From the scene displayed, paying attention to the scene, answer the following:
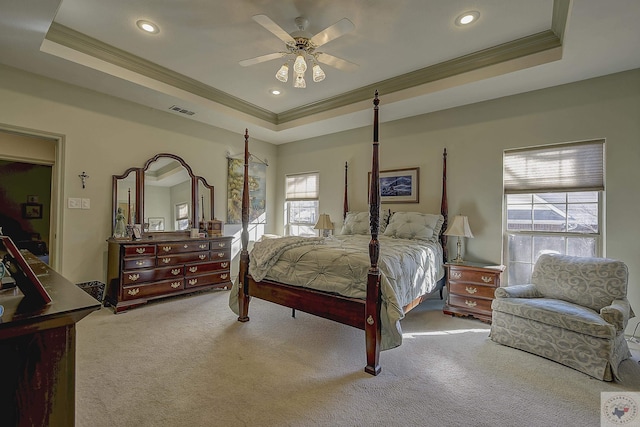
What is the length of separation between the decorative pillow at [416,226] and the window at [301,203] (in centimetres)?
190

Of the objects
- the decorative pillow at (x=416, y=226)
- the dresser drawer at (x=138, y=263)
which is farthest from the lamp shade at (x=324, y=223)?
the dresser drawer at (x=138, y=263)

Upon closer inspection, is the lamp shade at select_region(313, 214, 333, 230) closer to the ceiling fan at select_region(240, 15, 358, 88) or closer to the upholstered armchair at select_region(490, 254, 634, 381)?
the ceiling fan at select_region(240, 15, 358, 88)

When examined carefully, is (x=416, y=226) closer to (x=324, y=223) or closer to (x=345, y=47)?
(x=324, y=223)

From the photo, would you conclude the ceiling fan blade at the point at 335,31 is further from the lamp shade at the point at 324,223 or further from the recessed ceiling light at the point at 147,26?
the lamp shade at the point at 324,223

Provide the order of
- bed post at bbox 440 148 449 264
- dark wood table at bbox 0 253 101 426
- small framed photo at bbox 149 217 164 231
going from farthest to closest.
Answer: small framed photo at bbox 149 217 164 231 → bed post at bbox 440 148 449 264 → dark wood table at bbox 0 253 101 426

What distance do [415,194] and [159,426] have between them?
12.7 feet

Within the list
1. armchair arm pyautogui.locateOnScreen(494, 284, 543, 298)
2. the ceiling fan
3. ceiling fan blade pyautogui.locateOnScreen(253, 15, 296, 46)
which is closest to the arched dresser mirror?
the ceiling fan

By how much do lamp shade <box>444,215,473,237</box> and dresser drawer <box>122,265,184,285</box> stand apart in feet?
11.7

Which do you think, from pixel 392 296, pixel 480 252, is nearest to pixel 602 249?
pixel 480 252

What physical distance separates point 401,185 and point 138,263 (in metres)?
3.73

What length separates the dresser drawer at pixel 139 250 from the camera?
350 cm

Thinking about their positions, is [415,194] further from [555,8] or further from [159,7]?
[159,7]

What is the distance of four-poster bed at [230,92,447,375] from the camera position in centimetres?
223

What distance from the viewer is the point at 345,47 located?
3.08m
